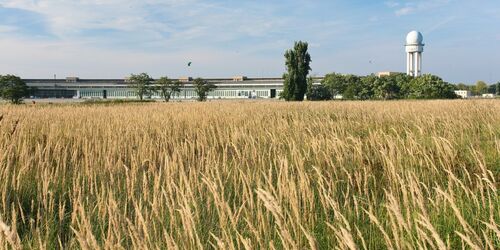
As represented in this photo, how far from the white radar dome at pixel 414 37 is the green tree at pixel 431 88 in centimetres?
3998

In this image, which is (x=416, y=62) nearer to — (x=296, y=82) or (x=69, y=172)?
(x=296, y=82)

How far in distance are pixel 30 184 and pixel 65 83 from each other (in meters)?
130

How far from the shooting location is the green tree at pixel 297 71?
186 feet

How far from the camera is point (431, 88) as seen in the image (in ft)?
203

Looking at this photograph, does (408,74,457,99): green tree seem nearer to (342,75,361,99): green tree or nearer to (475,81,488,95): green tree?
(342,75,361,99): green tree

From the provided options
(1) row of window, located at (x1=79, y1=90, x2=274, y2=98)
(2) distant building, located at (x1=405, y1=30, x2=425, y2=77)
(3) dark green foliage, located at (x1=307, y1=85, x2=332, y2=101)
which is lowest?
(3) dark green foliage, located at (x1=307, y1=85, x2=332, y2=101)

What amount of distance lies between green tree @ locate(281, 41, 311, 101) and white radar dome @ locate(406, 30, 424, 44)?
5544 centimetres

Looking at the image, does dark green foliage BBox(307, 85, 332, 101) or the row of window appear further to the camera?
the row of window

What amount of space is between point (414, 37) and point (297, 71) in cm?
5755

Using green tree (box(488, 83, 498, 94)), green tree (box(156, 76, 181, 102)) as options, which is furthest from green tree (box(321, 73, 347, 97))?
green tree (box(488, 83, 498, 94))

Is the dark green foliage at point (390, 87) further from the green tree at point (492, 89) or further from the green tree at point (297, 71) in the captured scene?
the green tree at point (492, 89)

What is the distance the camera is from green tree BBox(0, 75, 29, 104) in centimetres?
5689

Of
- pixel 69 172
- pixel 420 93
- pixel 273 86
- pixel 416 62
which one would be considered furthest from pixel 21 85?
pixel 416 62

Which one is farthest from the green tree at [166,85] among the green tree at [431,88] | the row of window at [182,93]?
the green tree at [431,88]
